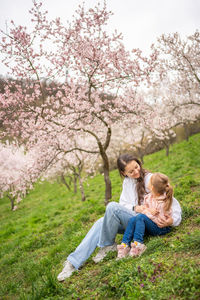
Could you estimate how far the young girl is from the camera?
3.44 metres

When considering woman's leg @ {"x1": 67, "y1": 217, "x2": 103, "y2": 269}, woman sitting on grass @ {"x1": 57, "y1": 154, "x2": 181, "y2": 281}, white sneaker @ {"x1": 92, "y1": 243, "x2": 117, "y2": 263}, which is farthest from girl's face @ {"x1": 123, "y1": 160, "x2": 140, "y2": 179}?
white sneaker @ {"x1": 92, "y1": 243, "x2": 117, "y2": 263}

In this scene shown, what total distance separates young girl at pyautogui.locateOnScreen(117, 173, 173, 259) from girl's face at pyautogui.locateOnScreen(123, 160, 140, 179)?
1.59ft

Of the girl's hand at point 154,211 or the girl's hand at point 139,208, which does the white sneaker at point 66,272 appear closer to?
the girl's hand at point 139,208

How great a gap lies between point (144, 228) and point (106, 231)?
2.47 ft

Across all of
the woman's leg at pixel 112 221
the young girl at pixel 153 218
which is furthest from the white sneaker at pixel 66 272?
the young girl at pixel 153 218

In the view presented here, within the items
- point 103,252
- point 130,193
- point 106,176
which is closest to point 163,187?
point 130,193

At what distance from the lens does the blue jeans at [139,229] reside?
3.42m

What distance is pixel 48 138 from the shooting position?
308 inches

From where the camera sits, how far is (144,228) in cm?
347

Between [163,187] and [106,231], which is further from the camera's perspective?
[106,231]

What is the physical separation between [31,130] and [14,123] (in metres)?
0.65

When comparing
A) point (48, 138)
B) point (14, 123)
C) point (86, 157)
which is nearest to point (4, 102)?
point (14, 123)

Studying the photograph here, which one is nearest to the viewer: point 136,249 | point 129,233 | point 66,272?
point 136,249

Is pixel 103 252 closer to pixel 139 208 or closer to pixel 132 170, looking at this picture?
pixel 139 208
